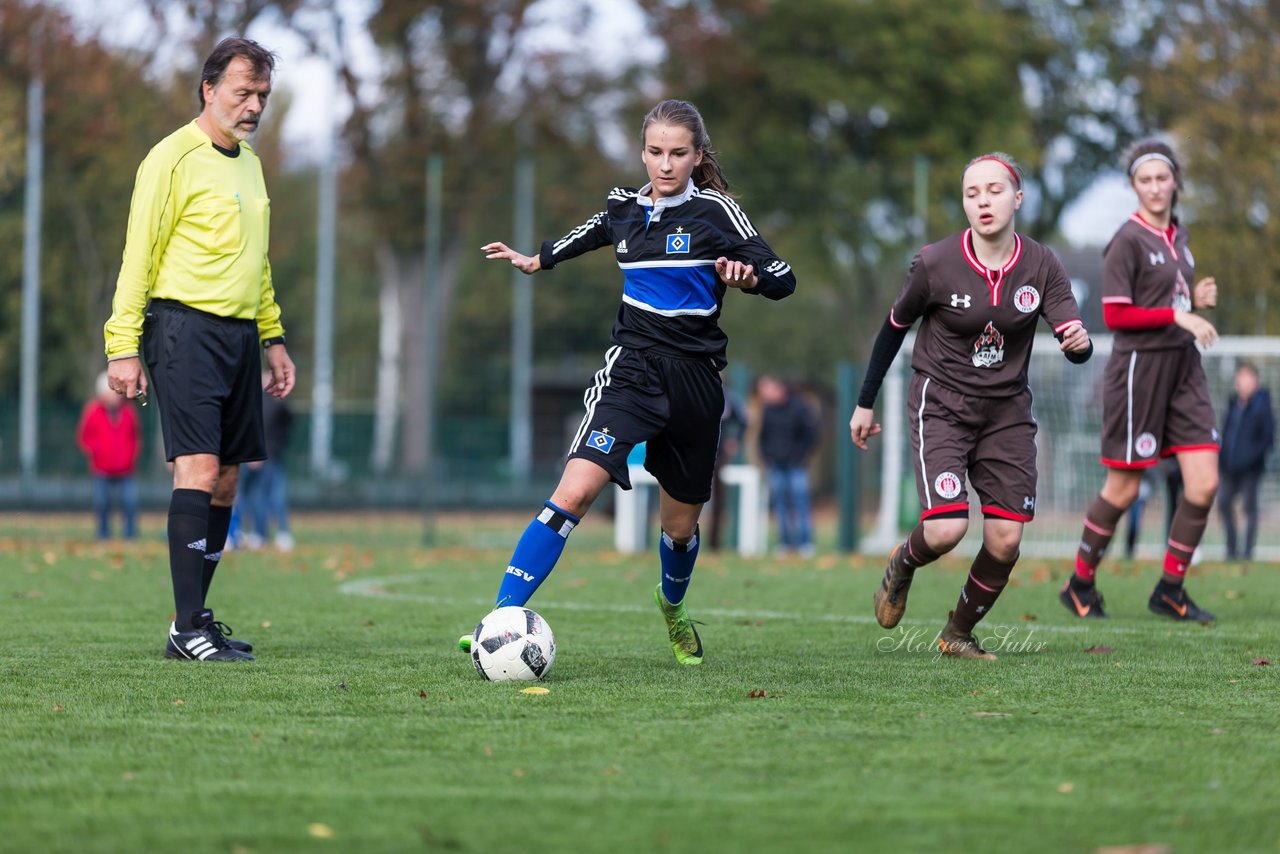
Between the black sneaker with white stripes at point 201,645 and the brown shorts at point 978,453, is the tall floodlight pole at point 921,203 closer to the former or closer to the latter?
the brown shorts at point 978,453

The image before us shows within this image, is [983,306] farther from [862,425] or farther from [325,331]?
[325,331]

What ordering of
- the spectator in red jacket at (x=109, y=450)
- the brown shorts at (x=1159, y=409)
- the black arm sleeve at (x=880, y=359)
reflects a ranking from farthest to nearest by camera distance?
the spectator in red jacket at (x=109, y=450), the brown shorts at (x=1159, y=409), the black arm sleeve at (x=880, y=359)

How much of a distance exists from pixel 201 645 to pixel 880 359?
2.96 m

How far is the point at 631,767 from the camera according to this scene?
422cm

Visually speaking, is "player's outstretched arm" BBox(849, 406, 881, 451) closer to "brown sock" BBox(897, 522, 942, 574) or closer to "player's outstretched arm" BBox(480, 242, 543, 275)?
"brown sock" BBox(897, 522, 942, 574)

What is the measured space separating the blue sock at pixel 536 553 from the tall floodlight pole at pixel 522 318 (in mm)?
14374

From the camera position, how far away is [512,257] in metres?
6.23

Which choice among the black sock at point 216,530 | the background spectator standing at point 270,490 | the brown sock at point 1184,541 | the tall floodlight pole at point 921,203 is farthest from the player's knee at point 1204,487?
the tall floodlight pole at point 921,203

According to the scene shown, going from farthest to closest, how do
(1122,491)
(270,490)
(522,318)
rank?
(522,318) → (270,490) → (1122,491)

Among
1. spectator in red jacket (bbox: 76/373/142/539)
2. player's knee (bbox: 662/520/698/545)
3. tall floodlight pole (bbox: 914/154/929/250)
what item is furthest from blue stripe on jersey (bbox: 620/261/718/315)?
tall floodlight pole (bbox: 914/154/929/250)

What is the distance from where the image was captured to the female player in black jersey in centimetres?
600

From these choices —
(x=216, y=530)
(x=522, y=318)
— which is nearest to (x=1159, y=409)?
(x=216, y=530)

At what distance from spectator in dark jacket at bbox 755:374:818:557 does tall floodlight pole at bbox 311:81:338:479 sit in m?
7.23

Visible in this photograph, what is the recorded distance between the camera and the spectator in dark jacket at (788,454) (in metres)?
17.9
